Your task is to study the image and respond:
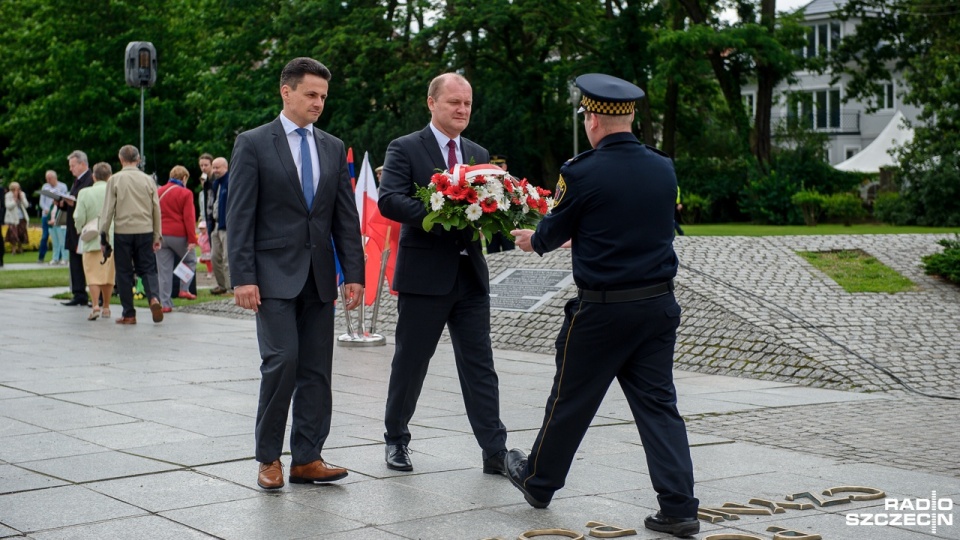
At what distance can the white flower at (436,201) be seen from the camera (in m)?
6.09

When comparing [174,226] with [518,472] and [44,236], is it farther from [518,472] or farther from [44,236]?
[44,236]

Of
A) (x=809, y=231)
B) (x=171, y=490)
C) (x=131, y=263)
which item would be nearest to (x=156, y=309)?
(x=131, y=263)

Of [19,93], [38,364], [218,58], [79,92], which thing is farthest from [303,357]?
[19,93]

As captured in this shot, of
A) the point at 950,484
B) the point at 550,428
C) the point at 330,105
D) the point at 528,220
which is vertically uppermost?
the point at 330,105

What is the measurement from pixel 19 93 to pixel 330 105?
21.8 m

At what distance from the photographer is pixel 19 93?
2254 inches

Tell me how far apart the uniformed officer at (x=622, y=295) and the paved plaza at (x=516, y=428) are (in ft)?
1.21

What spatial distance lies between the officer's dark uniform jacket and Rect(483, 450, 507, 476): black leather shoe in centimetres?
135

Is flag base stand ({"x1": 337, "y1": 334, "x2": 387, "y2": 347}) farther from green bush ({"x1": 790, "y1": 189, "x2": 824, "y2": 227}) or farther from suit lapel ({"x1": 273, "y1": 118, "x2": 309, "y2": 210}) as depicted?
green bush ({"x1": 790, "y1": 189, "x2": 824, "y2": 227})

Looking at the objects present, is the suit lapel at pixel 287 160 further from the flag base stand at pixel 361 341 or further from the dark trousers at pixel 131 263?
the dark trousers at pixel 131 263

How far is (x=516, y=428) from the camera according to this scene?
7.94 m

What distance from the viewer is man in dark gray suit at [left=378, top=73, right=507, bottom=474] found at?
6.42m

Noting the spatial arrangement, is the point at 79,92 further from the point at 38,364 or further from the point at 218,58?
the point at 38,364

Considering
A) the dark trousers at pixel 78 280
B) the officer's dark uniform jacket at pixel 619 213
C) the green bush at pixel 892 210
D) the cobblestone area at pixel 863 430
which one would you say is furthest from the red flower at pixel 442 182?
the green bush at pixel 892 210
